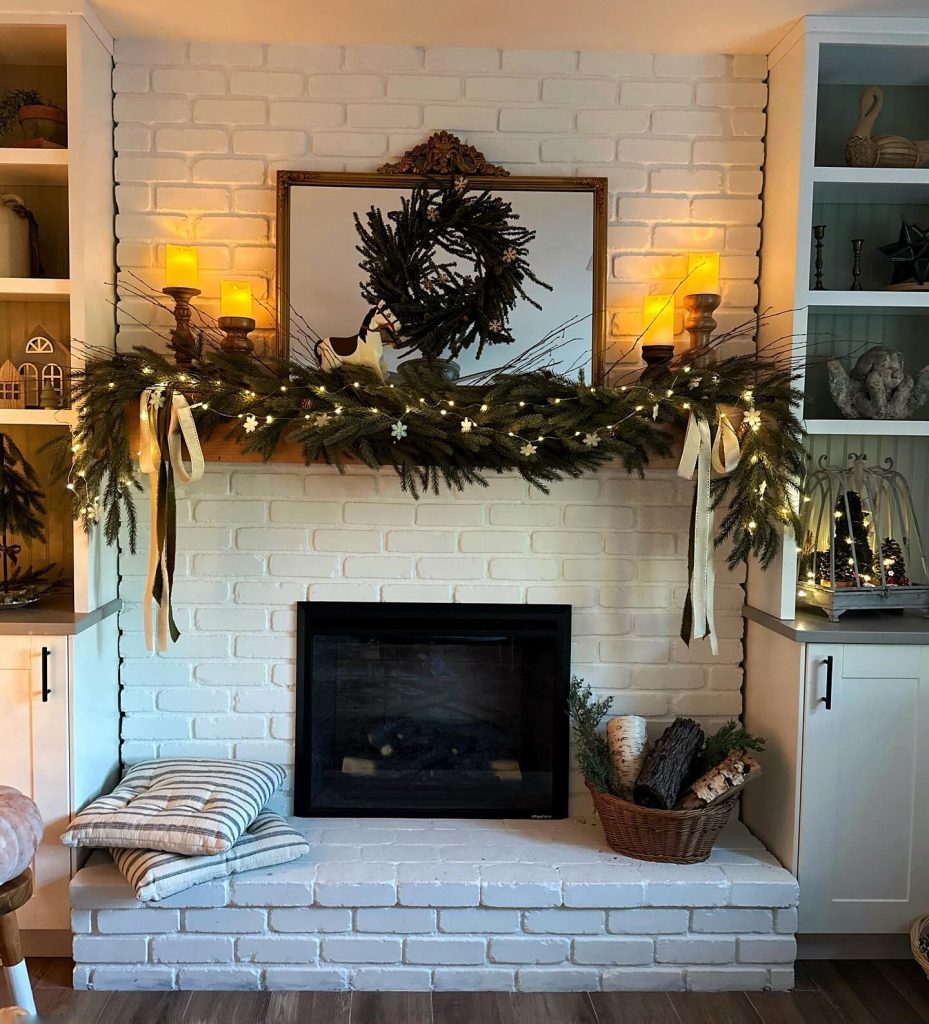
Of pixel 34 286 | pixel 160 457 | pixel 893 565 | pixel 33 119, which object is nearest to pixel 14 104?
pixel 33 119

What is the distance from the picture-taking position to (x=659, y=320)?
2.56 m

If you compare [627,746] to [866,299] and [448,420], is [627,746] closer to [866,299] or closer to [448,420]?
[448,420]

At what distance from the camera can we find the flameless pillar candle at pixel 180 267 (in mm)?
2430

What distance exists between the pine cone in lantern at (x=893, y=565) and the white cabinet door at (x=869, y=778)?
0.90 feet

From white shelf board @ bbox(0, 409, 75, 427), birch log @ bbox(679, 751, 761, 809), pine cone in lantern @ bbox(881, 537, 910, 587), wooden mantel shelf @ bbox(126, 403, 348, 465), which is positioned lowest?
birch log @ bbox(679, 751, 761, 809)

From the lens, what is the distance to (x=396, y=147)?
102 inches

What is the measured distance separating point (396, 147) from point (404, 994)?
2264mm

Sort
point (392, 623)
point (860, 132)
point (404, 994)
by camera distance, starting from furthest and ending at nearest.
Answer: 1. point (392, 623)
2. point (860, 132)
3. point (404, 994)

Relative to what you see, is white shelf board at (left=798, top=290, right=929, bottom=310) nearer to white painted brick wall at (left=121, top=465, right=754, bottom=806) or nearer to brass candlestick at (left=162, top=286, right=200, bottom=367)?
white painted brick wall at (left=121, top=465, right=754, bottom=806)

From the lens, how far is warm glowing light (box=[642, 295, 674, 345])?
2.56m

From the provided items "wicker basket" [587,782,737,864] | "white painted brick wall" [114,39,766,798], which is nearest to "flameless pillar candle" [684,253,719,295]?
"white painted brick wall" [114,39,766,798]

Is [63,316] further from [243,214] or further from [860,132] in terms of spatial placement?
[860,132]

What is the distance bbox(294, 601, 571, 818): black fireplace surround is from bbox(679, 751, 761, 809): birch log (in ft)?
1.48

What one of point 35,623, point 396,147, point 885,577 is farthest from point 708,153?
point 35,623
